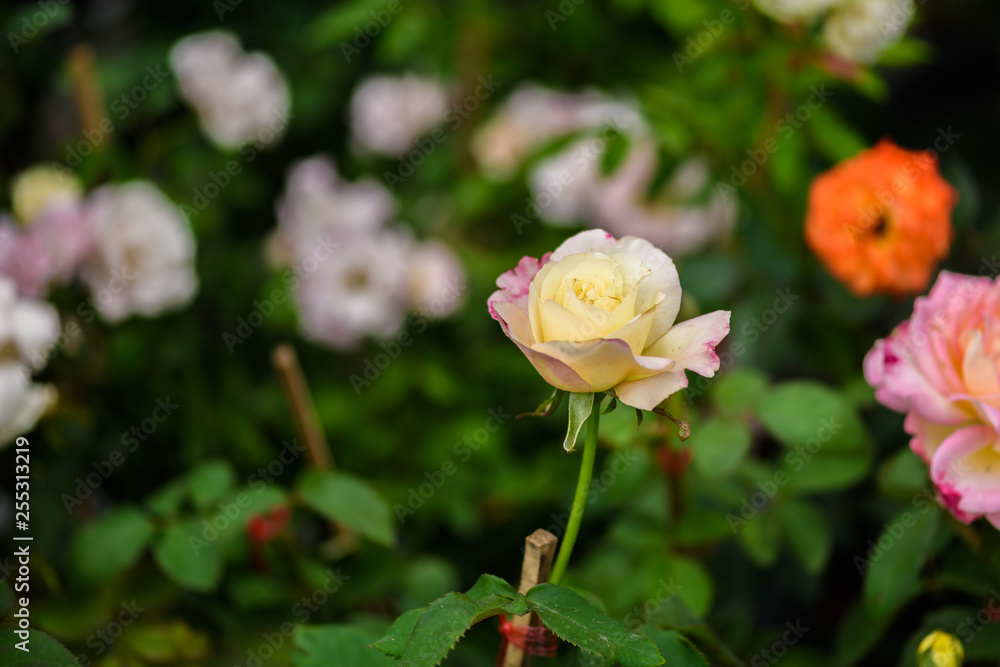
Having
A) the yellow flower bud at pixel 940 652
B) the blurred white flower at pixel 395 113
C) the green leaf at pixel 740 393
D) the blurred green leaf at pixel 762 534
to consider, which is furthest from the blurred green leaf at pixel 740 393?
the blurred white flower at pixel 395 113

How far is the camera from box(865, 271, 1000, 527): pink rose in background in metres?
0.49

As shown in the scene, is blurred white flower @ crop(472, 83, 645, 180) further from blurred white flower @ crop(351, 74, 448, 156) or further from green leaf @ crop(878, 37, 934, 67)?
green leaf @ crop(878, 37, 934, 67)

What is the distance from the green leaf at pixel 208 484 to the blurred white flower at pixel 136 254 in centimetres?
32

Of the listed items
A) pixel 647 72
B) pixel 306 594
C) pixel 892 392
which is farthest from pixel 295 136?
pixel 892 392

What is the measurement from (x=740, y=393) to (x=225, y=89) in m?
1.00

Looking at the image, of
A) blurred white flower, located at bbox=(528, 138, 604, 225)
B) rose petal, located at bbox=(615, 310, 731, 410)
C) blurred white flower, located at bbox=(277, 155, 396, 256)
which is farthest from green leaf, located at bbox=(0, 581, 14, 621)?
blurred white flower, located at bbox=(528, 138, 604, 225)

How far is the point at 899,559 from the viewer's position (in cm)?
58

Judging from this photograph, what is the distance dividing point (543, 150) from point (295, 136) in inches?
44.0

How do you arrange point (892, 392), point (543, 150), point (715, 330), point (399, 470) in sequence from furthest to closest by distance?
point (399, 470) < point (543, 150) < point (892, 392) < point (715, 330)

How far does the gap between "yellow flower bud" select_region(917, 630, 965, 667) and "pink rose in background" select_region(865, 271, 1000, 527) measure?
82mm

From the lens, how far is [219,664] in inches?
28.0

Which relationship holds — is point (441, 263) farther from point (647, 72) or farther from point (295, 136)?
point (295, 136)

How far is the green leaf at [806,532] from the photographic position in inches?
27.2

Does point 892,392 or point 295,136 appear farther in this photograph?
point 295,136
